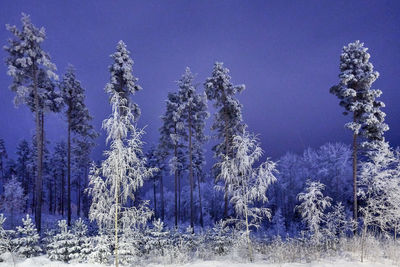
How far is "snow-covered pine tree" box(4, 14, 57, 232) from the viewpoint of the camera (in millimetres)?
16688

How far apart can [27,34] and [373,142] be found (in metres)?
25.6

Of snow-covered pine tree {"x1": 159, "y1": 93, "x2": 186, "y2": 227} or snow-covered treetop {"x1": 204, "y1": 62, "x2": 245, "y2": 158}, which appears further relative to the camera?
snow-covered pine tree {"x1": 159, "y1": 93, "x2": 186, "y2": 227}

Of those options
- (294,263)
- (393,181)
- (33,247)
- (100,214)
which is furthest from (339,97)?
(33,247)

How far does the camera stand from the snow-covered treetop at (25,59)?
54.7 ft

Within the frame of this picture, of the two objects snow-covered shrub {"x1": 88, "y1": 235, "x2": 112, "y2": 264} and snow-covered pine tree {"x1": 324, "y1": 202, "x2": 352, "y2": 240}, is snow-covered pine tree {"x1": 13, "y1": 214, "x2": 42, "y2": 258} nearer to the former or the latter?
snow-covered shrub {"x1": 88, "y1": 235, "x2": 112, "y2": 264}

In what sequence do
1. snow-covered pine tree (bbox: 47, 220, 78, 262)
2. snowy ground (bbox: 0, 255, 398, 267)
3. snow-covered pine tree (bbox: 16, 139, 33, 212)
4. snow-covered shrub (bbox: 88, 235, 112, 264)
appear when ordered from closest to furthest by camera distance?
snowy ground (bbox: 0, 255, 398, 267) < snow-covered shrub (bbox: 88, 235, 112, 264) < snow-covered pine tree (bbox: 47, 220, 78, 262) < snow-covered pine tree (bbox: 16, 139, 33, 212)

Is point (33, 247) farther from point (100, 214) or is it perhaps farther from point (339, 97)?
point (339, 97)

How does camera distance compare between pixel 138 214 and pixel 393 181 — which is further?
pixel 393 181

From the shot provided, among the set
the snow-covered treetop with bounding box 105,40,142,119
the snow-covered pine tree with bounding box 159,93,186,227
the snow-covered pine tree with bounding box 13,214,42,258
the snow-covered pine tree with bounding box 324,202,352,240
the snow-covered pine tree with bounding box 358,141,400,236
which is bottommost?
the snow-covered pine tree with bounding box 324,202,352,240

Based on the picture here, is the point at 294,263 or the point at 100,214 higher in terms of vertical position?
the point at 100,214

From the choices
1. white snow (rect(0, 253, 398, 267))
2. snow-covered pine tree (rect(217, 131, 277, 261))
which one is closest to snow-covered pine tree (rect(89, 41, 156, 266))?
white snow (rect(0, 253, 398, 267))

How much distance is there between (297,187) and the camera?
51500 mm

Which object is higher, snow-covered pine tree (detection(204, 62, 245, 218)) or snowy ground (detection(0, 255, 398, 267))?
snow-covered pine tree (detection(204, 62, 245, 218))

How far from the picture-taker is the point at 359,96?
1823cm
